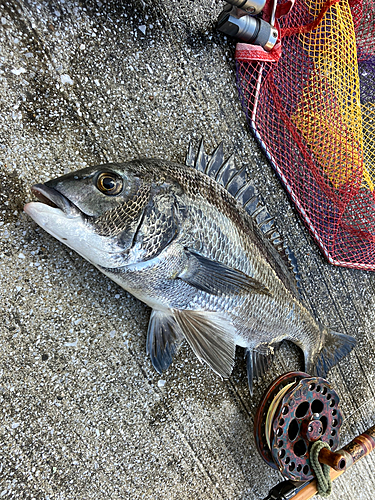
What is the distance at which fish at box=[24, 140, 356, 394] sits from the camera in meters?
0.91

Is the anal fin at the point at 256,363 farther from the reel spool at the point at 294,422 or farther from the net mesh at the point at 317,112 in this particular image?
the net mesh at the point at 317,112

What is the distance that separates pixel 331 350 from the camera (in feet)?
5.32

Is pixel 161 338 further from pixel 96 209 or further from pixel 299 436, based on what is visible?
pixel 299 436

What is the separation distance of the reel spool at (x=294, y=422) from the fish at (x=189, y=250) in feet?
0.37

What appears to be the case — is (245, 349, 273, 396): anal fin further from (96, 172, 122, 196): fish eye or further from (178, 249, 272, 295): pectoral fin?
(96, 172, 122, 196): fish eye

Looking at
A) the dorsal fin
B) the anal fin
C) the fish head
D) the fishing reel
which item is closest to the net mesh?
the fishing reel

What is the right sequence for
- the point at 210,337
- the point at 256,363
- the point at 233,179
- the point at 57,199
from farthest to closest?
1. the point at 256,363
2. the point at 233,179
3. the point at 210,337
4. the point at 57,199

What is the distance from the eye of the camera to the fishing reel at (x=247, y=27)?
4.48ft

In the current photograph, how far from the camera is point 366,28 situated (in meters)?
1.83

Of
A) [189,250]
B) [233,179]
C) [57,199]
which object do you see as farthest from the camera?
[233,179]

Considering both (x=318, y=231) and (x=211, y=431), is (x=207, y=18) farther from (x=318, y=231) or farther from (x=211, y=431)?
(x=211, y=431)

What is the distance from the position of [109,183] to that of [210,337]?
629 millimetres

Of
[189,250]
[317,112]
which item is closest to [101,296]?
[189,250]

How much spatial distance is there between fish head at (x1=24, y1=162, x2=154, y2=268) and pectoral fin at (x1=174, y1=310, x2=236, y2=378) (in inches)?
13.3
